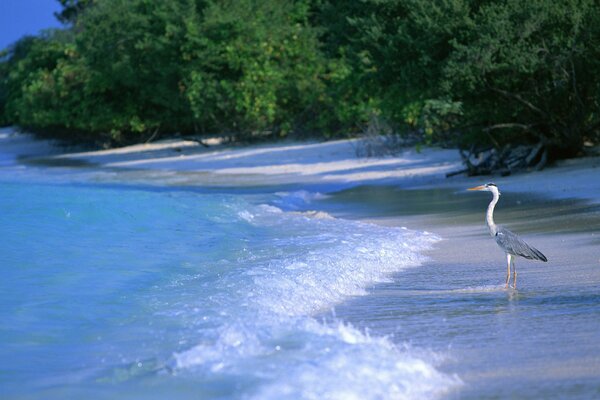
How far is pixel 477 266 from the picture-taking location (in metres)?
10.2

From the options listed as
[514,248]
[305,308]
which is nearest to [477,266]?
[514,248]

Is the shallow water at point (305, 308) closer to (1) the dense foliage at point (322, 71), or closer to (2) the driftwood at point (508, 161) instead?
(2) the driftwood at point (508, 161)

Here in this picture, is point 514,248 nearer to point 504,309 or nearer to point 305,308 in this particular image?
point 504,309

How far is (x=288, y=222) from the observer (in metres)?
15.3

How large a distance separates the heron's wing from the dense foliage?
1042 cm

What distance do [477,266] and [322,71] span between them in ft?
92.7

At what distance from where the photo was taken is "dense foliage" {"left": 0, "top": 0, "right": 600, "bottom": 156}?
1962 cm

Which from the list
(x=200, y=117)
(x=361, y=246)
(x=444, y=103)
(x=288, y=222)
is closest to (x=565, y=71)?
(x=444, y=103)

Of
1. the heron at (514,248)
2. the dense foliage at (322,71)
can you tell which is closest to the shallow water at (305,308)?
the heron at (514,248)

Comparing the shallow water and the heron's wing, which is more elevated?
the heron's wing

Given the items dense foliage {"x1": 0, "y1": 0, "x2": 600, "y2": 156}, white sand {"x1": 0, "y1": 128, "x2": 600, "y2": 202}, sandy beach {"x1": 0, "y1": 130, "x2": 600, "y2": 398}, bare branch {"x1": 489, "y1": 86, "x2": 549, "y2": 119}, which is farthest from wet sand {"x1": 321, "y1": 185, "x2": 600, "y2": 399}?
dense foliage {"x1": 0, "y1": 0, "x2": 600, "y2": 156}

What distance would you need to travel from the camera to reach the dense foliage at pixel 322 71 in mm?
19625

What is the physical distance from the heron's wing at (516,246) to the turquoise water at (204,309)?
1.31m

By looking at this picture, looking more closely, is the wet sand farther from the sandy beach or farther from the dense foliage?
the dense foliage
